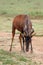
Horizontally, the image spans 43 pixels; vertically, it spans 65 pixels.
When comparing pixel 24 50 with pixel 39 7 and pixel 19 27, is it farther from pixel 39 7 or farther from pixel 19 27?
pixel 39 7

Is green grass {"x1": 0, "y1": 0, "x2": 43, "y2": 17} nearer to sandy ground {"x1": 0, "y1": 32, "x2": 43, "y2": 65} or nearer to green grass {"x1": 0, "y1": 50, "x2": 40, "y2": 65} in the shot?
sandy ground {"x1": 0, "y1": 32, "x2": 43, "y2": 65}

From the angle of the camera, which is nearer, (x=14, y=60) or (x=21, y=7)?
(x=14, y=60)

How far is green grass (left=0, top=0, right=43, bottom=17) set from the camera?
973 inches

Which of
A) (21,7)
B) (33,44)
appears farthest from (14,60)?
(21,7)

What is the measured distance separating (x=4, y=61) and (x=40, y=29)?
343 inches

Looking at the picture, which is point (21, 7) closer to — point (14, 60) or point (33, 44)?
point (33, 44)

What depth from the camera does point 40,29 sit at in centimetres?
1783

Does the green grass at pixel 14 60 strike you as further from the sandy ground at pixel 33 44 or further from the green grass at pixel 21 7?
the green grass at pixel 21 7

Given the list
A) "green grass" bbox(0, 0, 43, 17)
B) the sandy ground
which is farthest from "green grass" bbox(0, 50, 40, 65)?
"green grass" bbox(0, 0, 43, 17)

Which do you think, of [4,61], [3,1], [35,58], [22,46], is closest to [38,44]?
[22,46]

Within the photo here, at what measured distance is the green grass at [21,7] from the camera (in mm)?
24719

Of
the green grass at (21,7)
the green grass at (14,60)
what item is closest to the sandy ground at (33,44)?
the green grass at (14,60)

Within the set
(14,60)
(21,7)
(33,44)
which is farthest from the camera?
Answer: (21,7)

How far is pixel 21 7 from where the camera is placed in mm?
26875
